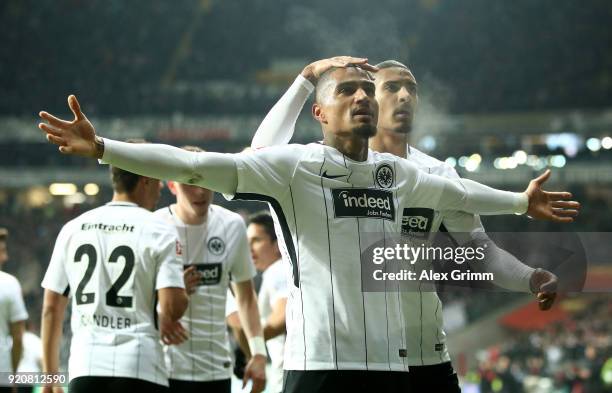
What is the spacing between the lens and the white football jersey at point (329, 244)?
135 inches

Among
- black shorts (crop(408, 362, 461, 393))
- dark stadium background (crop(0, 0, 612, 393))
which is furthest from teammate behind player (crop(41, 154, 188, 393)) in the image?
dark stadium background (crop(0, 0, 612, 393))

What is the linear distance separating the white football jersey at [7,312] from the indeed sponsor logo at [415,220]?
3.17 metres

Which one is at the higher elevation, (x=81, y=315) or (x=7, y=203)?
(x=7, y=203)

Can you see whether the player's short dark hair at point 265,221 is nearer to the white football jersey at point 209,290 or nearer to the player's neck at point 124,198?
the white football jersey at point 209,290

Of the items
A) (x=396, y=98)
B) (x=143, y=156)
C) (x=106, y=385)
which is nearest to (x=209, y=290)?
(x=106, y=385)

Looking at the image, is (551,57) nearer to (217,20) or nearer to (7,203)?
(217,20)

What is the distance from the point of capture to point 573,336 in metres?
20.8

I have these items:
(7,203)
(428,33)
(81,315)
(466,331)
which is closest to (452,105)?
(428,33)

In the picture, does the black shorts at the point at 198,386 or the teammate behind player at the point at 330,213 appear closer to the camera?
the teammate behind player at the point at 330,213

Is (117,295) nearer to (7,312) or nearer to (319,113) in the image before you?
(319,113)

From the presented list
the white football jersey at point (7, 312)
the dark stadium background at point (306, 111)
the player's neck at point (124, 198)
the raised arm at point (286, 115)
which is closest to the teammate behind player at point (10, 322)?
the white football jersey at point (7, 312)

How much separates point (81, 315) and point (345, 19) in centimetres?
3063

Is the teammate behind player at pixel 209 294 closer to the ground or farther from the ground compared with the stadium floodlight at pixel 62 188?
closer to the ground

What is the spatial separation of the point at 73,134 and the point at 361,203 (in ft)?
3.59
